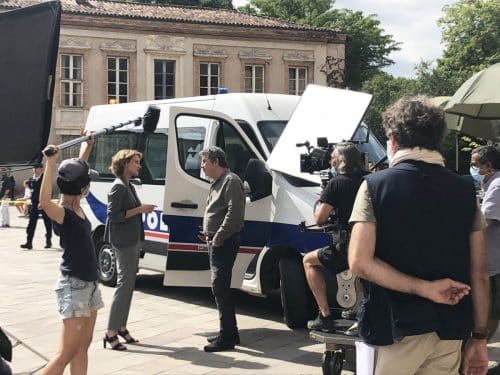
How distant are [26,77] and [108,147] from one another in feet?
22.9

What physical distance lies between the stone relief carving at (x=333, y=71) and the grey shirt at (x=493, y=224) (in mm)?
34667

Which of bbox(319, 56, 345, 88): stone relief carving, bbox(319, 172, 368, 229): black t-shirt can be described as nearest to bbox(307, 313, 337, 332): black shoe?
bbox(319, 172, 368, 229): black t-shirt

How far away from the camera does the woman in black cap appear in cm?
488

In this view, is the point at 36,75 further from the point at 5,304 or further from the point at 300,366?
the point at 5,304

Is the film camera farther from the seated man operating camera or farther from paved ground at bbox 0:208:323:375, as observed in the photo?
paved ground at bbox 0:208:323:375

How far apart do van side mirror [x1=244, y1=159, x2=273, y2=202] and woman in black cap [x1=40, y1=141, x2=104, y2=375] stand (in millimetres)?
2858

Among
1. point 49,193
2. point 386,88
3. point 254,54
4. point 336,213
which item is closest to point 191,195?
point 336,213

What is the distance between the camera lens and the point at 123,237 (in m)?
6.90

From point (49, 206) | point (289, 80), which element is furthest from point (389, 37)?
point (49, 206)

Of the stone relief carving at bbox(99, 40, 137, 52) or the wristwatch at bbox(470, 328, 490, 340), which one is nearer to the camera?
the wristwatch at bbox(470, 328, 490, 340)

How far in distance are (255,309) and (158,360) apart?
250 centimetres

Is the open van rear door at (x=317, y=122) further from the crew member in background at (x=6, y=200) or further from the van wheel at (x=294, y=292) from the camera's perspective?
the crew member in background at (x=6, y=200)

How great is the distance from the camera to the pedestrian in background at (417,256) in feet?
10.1

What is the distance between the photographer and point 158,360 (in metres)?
6.52
